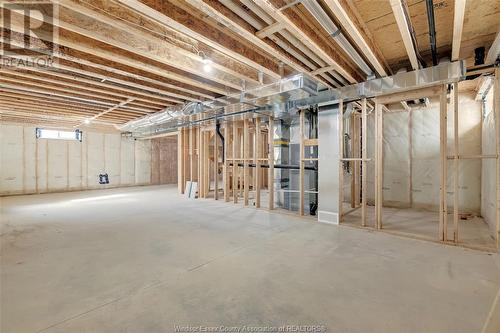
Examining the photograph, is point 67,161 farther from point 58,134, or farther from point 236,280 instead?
point 236,280

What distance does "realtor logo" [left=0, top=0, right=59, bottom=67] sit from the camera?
1996 mm

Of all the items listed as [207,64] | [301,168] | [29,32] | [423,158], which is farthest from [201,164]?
[423,158]

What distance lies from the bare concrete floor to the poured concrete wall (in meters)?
4.72

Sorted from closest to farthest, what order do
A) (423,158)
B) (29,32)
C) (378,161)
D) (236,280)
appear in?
1. (236,280)
2. (29,32)
3. (378,161)
4. (423,158)

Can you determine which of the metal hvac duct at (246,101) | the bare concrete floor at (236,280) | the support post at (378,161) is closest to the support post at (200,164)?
the metal hvac duct at (246,101)

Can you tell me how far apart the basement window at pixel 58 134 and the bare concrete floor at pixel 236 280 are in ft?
16.7

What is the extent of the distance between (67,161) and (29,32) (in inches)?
274

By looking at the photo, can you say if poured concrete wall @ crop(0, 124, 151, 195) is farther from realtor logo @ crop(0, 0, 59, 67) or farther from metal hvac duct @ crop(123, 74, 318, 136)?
realtor logo @ crop(0, 0, 59, 67)

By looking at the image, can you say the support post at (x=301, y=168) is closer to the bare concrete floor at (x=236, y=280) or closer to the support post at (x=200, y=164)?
the bare concrete floor at (x=236, y=280)

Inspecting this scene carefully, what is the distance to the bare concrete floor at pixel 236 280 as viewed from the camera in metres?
1.49

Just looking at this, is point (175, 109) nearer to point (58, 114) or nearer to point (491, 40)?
point (58, 114)

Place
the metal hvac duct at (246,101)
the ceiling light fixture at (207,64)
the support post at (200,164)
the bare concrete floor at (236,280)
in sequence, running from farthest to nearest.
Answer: the support post at (200,164), the metal hvac duct at (246,101), the ceiling light fixture at (207,64), the bare concrete floor at (236,280)

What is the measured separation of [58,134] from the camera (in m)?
7.61

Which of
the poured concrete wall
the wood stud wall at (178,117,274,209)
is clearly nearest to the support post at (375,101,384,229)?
the wood stud wall at (178,117,274,209)
